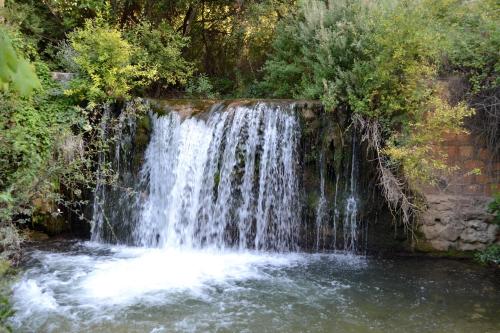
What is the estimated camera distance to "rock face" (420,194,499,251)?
22.0 ft

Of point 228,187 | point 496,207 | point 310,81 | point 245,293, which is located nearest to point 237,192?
point 228,187

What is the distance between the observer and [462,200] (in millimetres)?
6723

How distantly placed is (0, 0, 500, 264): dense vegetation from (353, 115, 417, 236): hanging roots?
22mm

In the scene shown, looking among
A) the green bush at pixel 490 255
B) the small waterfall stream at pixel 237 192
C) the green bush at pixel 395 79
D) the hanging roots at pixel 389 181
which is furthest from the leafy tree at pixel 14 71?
the green bush at pixel 490 255

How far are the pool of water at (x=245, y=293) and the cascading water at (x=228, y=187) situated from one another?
0.36 metres

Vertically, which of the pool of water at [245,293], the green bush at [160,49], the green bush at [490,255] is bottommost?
the pool of water at [245,293]

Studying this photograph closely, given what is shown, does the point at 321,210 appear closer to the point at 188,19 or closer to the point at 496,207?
the point at 496,207

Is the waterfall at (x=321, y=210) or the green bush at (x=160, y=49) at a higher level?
the green bush at (x=160, y=49)

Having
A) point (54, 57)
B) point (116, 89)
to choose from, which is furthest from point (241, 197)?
point (54, 57)

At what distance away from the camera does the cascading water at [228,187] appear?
23.2 feet

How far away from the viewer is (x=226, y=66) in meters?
11.5

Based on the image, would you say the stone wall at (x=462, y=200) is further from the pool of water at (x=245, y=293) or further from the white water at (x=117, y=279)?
the white water at (x=117, y=279)

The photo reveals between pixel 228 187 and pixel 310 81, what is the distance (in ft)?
8.58

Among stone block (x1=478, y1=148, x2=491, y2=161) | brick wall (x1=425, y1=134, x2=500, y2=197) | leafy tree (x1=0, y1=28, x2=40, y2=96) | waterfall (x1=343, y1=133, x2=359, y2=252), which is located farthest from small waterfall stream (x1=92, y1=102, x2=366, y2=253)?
leafy tree (x1=0, y1=28, x2=40, y2=96)
